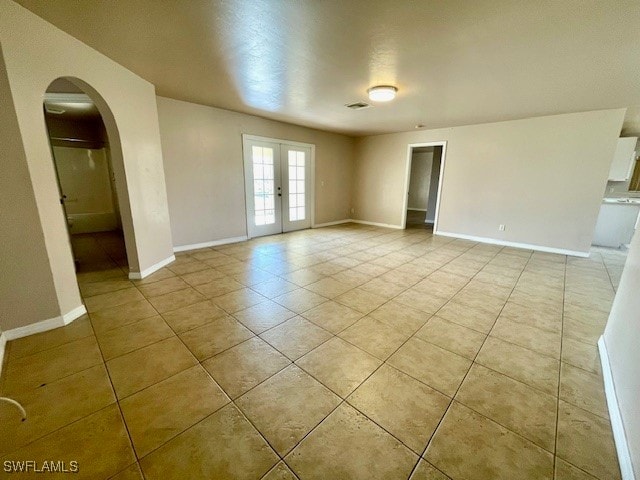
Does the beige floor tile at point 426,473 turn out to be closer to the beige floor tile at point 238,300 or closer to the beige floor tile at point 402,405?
the beige floor tile at point 402,405

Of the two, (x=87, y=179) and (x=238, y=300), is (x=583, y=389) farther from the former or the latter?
(x=87, y=179)

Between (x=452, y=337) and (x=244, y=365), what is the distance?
1.74 meters

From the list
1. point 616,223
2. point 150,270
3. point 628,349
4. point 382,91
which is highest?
point 382,91

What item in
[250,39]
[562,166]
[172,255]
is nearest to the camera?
[250,39]

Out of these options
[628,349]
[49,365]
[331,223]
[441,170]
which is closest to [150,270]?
[49,365]

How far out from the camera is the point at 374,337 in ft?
7.02

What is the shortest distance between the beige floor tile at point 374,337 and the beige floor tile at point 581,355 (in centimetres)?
123

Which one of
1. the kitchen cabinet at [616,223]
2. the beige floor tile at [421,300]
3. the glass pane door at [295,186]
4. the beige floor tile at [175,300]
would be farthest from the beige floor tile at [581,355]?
the glass pane door at [295,186]

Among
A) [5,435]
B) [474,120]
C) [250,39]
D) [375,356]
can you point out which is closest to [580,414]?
[375,356]

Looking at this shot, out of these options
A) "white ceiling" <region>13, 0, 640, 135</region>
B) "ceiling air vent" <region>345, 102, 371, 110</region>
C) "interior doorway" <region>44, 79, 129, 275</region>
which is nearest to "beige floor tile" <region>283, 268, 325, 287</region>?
"white ceiling" <region>13, 0, 640, 135</region>

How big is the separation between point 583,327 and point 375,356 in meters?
2.11

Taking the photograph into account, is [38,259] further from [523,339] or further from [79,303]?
[523,339]

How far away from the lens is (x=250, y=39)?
2.20m

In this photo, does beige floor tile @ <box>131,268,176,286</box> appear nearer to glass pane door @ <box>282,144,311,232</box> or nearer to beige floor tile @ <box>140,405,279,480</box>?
beige floor tile @ <box>140,405,279,480</box>
